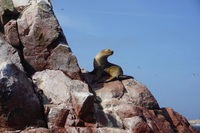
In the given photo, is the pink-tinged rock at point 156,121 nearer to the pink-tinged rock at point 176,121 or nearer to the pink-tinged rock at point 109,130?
the pink-tinged rock at point 176,121

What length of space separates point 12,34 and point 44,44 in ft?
4.55

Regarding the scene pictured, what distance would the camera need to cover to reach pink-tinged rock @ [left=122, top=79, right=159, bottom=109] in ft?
44.5

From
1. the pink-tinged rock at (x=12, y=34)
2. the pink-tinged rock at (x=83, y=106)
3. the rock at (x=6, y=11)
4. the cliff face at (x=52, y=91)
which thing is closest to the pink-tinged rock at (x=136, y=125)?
the cliff face at (x=52, y=91)

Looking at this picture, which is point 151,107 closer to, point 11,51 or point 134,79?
point 134,79

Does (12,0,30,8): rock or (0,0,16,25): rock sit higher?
(12,0,30,8): rock

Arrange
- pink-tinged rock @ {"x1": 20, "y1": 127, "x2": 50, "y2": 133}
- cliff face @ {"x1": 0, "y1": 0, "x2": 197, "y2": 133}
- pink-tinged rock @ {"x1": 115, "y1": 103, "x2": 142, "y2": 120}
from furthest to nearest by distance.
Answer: pink-tinged rock @ {"x1": 115, "y1": 103, "x2": 142, "y2": 120} → cliff face @ {"x1": 0, "y1": 0, "x2": 197, "y2": 133} → pink-tinged rock @ {"x1": 20, "y1": 127, "x2": 50, "y2": 133}

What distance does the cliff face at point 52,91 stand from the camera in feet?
32.8

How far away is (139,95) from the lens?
1373cm

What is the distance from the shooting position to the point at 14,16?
550 inches

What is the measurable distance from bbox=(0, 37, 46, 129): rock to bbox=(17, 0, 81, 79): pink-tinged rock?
7.62 feet

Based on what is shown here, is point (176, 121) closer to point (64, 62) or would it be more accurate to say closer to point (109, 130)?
point (109, 130)

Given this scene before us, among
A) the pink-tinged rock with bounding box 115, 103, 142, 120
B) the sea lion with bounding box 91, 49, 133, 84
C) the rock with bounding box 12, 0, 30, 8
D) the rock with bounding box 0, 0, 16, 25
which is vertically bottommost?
the pink-tinged rock with bounding box 115, 103, 142, 120

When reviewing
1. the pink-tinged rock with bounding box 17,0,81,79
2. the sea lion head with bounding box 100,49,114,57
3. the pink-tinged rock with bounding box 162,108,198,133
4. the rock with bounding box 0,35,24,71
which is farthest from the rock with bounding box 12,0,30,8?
the pink-tinged rock with bounding box 162,108,198,133

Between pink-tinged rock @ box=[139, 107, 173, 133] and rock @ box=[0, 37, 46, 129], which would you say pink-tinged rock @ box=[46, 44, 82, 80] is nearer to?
rock @ box=[0, 37, 46, 129]
